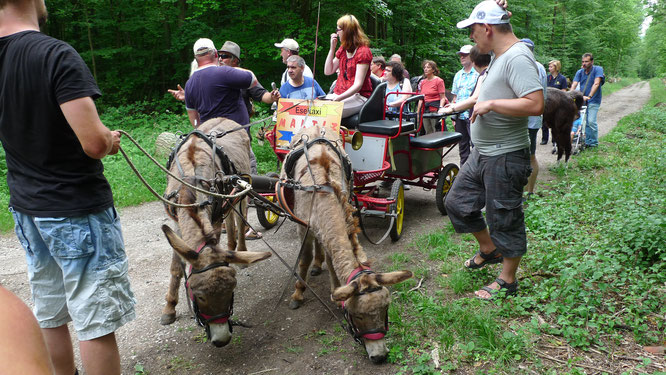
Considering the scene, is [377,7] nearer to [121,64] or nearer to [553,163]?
[553,163]

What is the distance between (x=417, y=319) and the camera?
399cm

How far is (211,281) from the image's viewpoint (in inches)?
129

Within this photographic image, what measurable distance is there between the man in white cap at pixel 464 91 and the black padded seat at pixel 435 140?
114 cm

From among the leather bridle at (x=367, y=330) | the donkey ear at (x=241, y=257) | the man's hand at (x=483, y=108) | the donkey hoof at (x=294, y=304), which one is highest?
the man's hand at (x=483, y=108)

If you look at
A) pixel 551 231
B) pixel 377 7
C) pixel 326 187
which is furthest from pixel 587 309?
pixel 377 7

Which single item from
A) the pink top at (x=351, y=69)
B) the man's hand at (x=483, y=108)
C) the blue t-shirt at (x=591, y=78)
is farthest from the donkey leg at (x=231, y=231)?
the blue t-shirt at (x=591, y=78)

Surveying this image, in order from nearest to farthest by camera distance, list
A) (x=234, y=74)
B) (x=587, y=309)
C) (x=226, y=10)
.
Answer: (x=587, y=309) < (x=234, y=74) < (x=226, y=10)

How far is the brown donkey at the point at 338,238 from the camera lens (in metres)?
3.31

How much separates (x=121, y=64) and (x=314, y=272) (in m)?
14.9

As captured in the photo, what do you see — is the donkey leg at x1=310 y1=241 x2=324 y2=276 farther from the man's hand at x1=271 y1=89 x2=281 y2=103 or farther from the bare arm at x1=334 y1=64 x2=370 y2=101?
the bare arm at x1=334 y1=64 x2=370 y2=101

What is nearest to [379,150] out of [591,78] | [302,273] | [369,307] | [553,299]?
[302,273]

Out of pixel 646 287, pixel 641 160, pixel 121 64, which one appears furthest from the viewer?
pixel 121 64

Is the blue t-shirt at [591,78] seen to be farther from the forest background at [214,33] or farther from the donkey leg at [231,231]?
the donkey leg at [231,231]

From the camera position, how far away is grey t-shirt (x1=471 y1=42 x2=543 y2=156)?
11.4 feet
